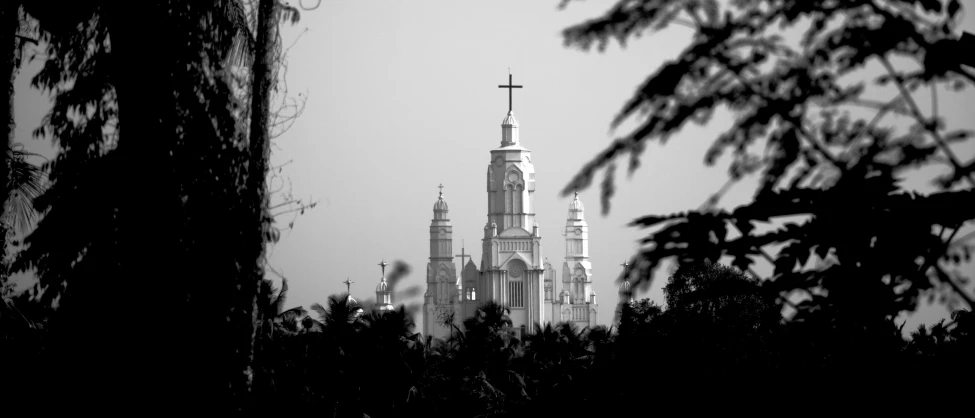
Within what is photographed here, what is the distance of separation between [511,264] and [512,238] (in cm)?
313

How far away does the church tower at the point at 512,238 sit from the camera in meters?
144

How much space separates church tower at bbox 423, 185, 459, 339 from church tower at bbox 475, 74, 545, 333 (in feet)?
13.3

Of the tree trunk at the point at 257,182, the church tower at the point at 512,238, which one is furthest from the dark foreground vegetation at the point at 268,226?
the church tower at the point at 512,238

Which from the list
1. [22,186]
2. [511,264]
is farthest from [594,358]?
[511,264]

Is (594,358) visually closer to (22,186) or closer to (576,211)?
(22,186)

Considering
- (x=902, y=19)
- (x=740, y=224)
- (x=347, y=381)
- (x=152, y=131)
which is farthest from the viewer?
(x=347, y=381)

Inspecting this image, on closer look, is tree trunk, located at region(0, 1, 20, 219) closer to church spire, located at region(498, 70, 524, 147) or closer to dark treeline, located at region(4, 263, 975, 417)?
dark treeline, located at region(4, 263, 975, 417)

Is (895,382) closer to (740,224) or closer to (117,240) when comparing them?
(740,224)

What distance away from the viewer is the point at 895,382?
4039 mm

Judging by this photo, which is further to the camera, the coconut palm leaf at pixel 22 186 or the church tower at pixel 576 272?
the church tower at pixel 576 272

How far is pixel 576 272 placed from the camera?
495 ft

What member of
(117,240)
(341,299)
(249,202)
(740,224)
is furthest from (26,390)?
(341,299)

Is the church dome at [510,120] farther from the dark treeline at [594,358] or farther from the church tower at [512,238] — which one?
the dark treeline at [594,358]

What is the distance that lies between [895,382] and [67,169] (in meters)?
10.4
